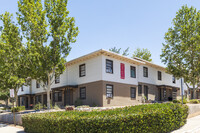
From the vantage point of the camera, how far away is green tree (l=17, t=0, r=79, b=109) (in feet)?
63.2

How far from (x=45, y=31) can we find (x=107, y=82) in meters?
8.55

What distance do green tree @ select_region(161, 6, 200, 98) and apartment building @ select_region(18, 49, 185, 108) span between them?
10.6ft

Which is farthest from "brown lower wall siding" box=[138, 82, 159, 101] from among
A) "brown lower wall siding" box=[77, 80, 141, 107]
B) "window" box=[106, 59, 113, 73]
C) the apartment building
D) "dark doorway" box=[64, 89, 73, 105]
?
"dark doorway" box=[64, 89, 73, 105]

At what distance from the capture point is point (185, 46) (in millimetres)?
27266

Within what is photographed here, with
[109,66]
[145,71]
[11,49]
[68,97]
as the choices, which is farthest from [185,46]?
[11,49]

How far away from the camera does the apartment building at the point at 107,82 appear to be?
73.2 feet

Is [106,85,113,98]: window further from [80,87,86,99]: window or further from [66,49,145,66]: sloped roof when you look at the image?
[66,49,145,66]: sloped roof

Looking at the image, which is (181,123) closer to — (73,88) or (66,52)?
(66,52)

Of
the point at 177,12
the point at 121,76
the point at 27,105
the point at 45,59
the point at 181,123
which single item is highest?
the point at 177,12

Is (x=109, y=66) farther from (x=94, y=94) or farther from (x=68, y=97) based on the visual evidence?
(x=68, y=97)

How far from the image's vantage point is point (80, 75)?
25.0 metres

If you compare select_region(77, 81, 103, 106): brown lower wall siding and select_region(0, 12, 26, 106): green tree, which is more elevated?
select_region(0, 12, 26, 106): green tree

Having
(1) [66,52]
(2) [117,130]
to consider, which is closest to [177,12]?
(1) [66,52]

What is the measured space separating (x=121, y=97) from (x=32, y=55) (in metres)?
11.3
